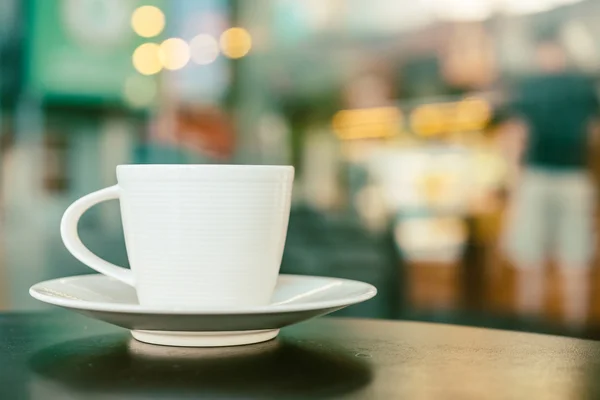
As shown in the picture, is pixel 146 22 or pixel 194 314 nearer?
pixel 194 314

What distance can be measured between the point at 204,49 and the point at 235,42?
0.14 m

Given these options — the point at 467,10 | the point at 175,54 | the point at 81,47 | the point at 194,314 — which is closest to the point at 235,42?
the point at 175,54

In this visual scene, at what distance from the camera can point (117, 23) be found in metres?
3.04

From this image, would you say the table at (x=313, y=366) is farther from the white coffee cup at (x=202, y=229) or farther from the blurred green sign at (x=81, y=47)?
the blurred green sign at (x=81, y=47)

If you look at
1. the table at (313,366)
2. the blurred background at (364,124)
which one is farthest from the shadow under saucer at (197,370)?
the blurred background at (364,124)

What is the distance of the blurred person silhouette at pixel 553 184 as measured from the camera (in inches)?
116

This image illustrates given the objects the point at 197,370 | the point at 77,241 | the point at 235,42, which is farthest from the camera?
the point at 235,42

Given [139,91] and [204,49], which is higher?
[204,49]

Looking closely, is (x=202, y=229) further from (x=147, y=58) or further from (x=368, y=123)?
(x=368, y=123)

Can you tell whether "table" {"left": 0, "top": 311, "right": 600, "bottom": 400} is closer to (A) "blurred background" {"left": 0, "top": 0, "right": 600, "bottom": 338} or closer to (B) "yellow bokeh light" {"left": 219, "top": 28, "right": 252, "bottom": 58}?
(A) "blurred background" {"left": 0, "top": 0, "right": 600, "bottom": 338}

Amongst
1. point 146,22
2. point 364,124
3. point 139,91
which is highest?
point 146,22

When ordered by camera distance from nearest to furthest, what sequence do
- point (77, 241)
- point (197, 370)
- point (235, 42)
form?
point (197, 370) < point (77, 241) < point (235, 42)

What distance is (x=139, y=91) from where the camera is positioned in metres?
3.06

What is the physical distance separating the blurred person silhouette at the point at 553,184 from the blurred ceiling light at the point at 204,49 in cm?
112
